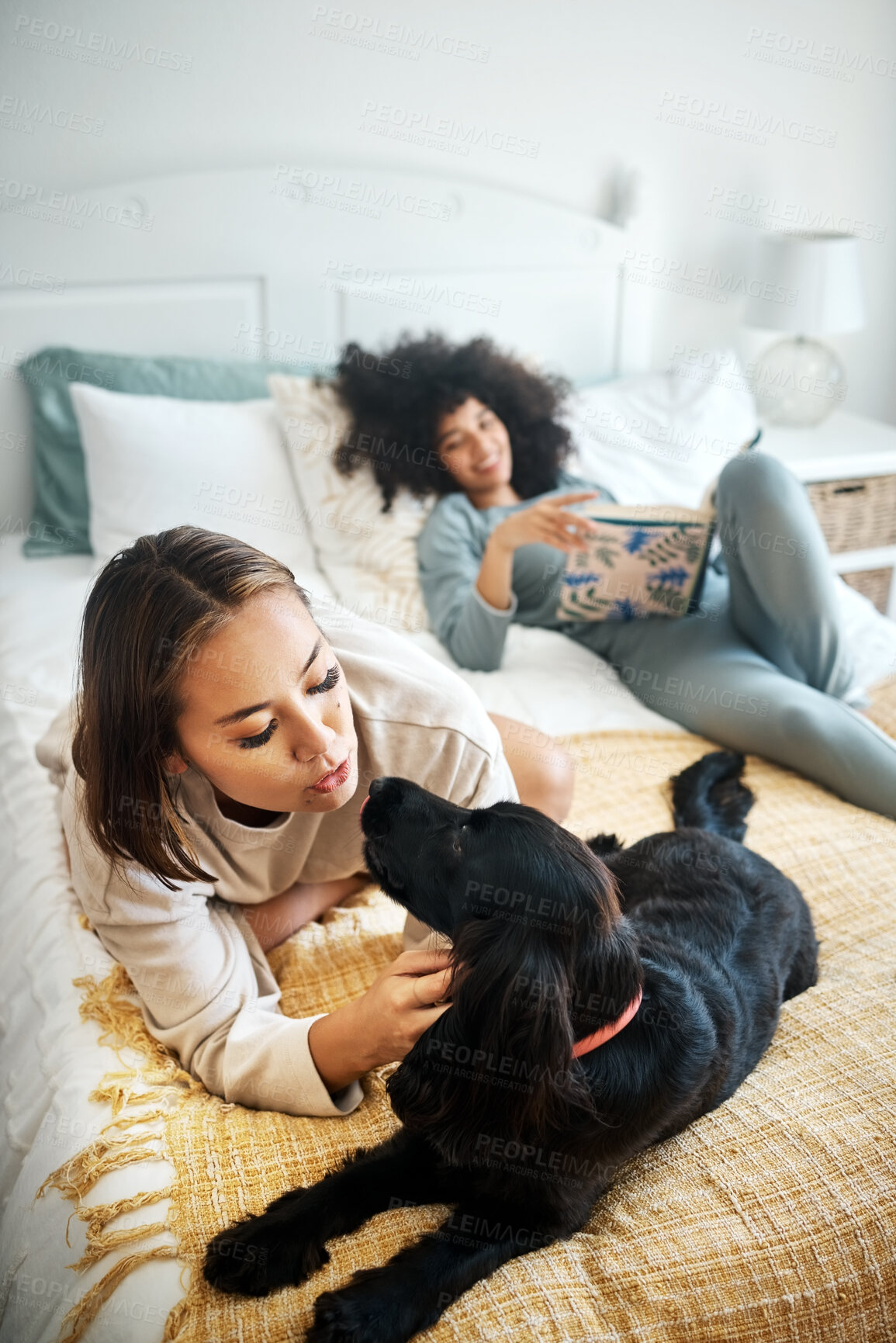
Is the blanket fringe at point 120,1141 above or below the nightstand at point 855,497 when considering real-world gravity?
below

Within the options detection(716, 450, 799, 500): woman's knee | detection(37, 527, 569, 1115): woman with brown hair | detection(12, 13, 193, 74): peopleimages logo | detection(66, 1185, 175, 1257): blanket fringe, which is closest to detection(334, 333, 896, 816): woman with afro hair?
detection(716, 450, 799, 500): woman's knee

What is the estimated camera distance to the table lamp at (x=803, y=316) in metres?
2.91

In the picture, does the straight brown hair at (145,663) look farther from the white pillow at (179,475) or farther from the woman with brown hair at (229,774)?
the white pillow at (179,475)

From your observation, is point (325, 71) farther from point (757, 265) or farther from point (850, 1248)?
point (850, 1248)

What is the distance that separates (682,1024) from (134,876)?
57cm

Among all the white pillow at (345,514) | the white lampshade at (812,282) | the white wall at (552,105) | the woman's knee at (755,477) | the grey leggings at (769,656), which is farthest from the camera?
the white lampshade at (812,282)

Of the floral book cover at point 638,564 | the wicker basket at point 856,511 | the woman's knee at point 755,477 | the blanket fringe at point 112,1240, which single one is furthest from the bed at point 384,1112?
the wicker basket at point 856,511

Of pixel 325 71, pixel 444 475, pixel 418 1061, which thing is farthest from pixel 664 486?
pixel 418 1061

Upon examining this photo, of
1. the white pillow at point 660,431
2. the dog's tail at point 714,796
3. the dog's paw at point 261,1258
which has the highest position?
the white pillow at point 660,431

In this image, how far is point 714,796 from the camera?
58.7 inches

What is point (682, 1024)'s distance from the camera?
926 millimetres

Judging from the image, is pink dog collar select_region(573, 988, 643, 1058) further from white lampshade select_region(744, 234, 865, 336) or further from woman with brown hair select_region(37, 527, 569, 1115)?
white lampshade select_region(744, 234, 865, 336)

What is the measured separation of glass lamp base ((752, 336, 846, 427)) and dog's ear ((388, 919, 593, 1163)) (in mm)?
2797

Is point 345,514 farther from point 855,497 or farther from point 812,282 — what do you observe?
point 812,282
